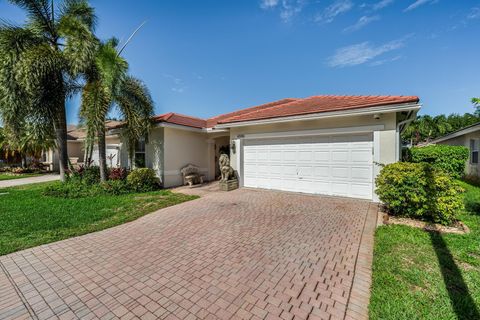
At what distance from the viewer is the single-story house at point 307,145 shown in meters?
7.36

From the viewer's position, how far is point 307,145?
29.5 feet

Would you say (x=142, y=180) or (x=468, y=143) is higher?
(x=468, y=143)

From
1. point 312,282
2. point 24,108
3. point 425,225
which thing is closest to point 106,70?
point 24,108

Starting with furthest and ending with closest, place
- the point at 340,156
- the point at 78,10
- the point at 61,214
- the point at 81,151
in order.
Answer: the point at 81,151, the point at 78,10, the point at 340,156, the point at 61,214

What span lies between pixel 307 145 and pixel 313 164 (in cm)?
84

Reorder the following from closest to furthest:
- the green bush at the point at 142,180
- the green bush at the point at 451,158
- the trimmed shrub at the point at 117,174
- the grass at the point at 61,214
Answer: the grass at the point at 61,214
the green bush at the point at 142,180
the trimmed shrub at the point at 117,174
the green bush at the point at 451,158

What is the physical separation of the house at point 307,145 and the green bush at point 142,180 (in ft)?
1.70

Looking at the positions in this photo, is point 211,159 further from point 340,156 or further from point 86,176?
point 340,156

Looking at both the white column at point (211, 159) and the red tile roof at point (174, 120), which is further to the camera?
the white column at point (211, 159)

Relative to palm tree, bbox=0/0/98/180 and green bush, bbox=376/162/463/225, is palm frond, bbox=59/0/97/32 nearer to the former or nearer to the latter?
palm tree, bbox=0/0/98/180

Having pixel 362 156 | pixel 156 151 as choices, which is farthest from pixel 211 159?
pixel 362 156

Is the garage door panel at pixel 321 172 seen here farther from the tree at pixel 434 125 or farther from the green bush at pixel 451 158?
the tree at pixel 434 125

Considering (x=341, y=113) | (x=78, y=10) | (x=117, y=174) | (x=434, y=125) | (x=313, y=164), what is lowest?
(x=117, y=174)

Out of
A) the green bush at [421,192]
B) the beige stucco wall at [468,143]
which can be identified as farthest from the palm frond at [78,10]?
the beige stucco wall at [468,143]
